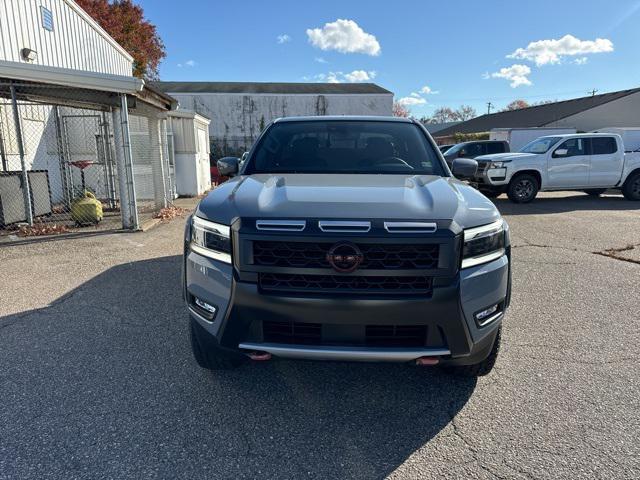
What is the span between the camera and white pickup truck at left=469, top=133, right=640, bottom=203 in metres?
11.9

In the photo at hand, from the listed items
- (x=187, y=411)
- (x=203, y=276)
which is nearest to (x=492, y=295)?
(x=203, y=276)

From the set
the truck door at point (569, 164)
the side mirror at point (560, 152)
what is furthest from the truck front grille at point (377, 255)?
the side mirror at point (560, 152)

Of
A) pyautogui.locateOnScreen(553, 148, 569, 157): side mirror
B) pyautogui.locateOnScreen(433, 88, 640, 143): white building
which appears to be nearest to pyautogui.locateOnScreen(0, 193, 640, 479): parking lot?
pyautogui.locateOnScreen(553, 148, 569, 157): side mirror

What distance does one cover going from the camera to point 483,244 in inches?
91.5

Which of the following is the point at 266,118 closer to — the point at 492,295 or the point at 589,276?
the point at 589,276

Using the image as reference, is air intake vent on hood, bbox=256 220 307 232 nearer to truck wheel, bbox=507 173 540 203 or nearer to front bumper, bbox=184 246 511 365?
front bumper, bbox=184 246 511 365

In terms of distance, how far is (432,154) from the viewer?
3.68m

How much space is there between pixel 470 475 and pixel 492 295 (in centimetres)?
91

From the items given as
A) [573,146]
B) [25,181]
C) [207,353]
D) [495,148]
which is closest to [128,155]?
[25,181]

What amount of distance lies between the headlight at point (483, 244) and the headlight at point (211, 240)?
127 cm

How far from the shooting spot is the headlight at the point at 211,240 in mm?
2295

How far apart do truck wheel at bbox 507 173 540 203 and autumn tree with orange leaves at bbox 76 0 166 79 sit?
2515 cm

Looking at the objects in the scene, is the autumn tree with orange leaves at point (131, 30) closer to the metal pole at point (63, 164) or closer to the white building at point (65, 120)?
the white building at point (65, 120)

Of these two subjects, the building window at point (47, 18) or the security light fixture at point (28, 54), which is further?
the building window at point (47, 18)
